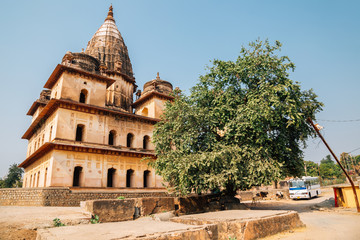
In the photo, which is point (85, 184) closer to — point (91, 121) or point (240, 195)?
point (91, 121)

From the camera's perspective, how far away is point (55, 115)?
17969mm

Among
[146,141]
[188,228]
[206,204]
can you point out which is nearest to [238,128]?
[206,204]

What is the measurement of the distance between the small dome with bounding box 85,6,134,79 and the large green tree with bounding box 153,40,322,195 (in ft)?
47.7

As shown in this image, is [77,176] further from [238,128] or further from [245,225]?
[245,225]

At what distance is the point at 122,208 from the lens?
7480 millimetres

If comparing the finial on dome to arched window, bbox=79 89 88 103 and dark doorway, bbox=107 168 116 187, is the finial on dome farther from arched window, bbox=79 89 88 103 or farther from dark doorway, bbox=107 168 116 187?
dark doorway, bbox=107 168 116 187

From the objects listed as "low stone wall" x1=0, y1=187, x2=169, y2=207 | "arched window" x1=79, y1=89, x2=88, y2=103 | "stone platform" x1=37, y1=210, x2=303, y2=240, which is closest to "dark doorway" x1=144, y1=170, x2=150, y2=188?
"low stone wall" x1=0, y1=187, x2=169, y2=207

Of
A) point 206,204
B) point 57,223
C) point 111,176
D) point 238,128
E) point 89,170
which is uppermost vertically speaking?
point 238,128

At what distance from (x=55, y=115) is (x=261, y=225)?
56.0 ft

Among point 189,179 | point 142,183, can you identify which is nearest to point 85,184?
point 142,183

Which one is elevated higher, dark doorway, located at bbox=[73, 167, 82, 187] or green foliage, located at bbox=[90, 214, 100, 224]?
dark doorway, located at bbox=[73, 167, 82, 187]

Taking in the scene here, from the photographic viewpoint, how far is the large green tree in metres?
11.6

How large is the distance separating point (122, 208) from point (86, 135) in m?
12.2

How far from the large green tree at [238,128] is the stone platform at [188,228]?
474 cm
